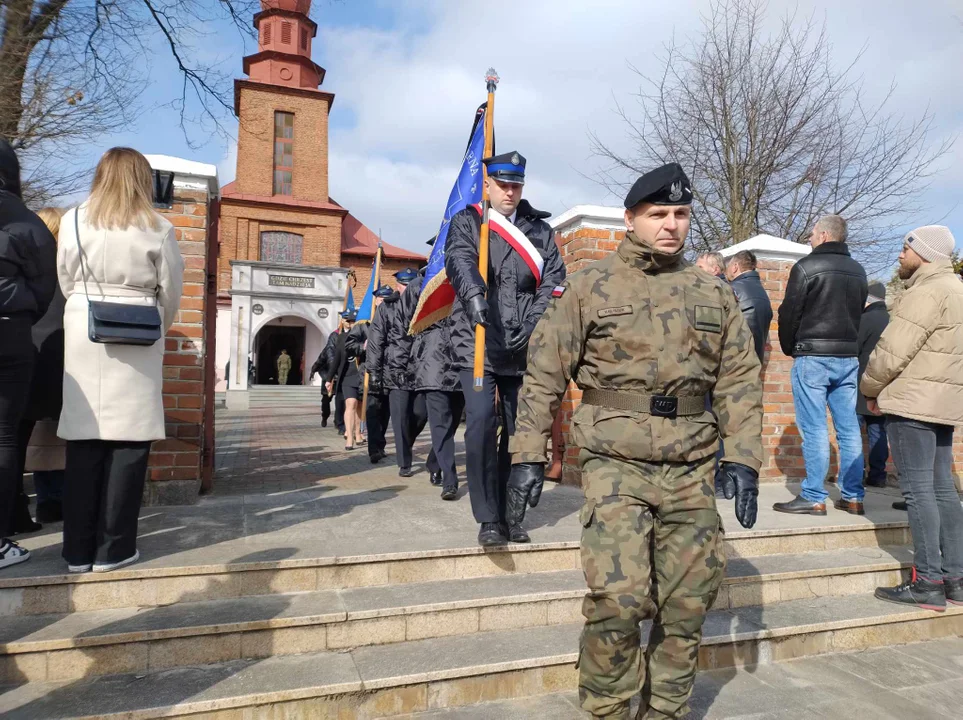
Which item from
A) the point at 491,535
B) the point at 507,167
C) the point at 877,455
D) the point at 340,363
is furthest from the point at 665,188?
the point at 340,363

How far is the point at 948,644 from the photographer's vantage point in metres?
3.63

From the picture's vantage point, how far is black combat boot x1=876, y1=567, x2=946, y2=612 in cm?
364

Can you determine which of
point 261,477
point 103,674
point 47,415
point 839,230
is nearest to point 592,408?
point 103,674

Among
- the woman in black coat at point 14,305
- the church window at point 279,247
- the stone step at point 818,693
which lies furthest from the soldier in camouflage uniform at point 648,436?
the church window at point 279,247

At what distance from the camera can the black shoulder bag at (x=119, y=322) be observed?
9.96ft

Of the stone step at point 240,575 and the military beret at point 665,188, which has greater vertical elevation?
the military beret at point 665,188

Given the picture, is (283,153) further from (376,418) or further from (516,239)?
(516,239)

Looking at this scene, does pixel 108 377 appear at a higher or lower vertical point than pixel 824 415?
higher

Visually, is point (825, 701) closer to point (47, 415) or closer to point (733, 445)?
point (733, 445)

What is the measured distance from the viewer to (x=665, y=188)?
244cm

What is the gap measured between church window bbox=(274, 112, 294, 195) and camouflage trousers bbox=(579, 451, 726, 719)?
32.3 meters

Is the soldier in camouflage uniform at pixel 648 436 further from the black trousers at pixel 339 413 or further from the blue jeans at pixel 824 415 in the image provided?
the black trousers at pixel 339 413

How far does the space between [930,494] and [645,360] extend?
237 centimetres

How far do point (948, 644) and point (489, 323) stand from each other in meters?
3.07
